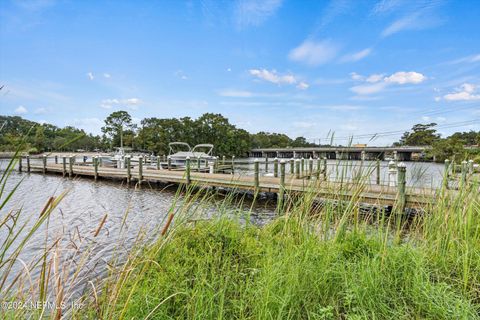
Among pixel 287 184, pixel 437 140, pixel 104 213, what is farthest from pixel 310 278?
pixel 437 140

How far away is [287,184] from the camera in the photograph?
1048cm

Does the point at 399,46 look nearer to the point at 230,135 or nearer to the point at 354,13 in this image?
the point at 354,13

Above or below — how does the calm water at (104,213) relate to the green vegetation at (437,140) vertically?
below

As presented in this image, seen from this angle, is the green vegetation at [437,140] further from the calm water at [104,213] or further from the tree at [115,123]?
the tree at [115,123]

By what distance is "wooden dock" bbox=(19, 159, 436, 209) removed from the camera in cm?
323

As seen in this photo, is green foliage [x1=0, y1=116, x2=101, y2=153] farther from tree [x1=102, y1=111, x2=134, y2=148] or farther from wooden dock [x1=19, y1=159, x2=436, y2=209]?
tree [x1=102, y1=111, x2=134, y2=148]

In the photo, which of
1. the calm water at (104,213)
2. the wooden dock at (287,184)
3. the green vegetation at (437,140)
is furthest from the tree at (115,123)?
the green vegetation at (437,140)

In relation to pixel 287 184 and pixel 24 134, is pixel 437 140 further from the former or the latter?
pixel 24 134

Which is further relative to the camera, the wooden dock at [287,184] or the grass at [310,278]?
the wooden dock at [287,184]

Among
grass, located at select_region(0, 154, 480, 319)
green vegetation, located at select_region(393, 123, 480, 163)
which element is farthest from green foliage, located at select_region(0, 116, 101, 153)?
green vegetation, located at select_region(393, 123, 480, 163)

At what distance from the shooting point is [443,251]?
249 centimetres

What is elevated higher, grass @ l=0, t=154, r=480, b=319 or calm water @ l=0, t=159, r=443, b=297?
grass @ l=0, t=154, r=480, b=319

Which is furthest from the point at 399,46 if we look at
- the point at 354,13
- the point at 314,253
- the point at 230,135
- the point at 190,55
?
the point at 230,135

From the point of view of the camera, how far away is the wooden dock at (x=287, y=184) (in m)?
3.23
